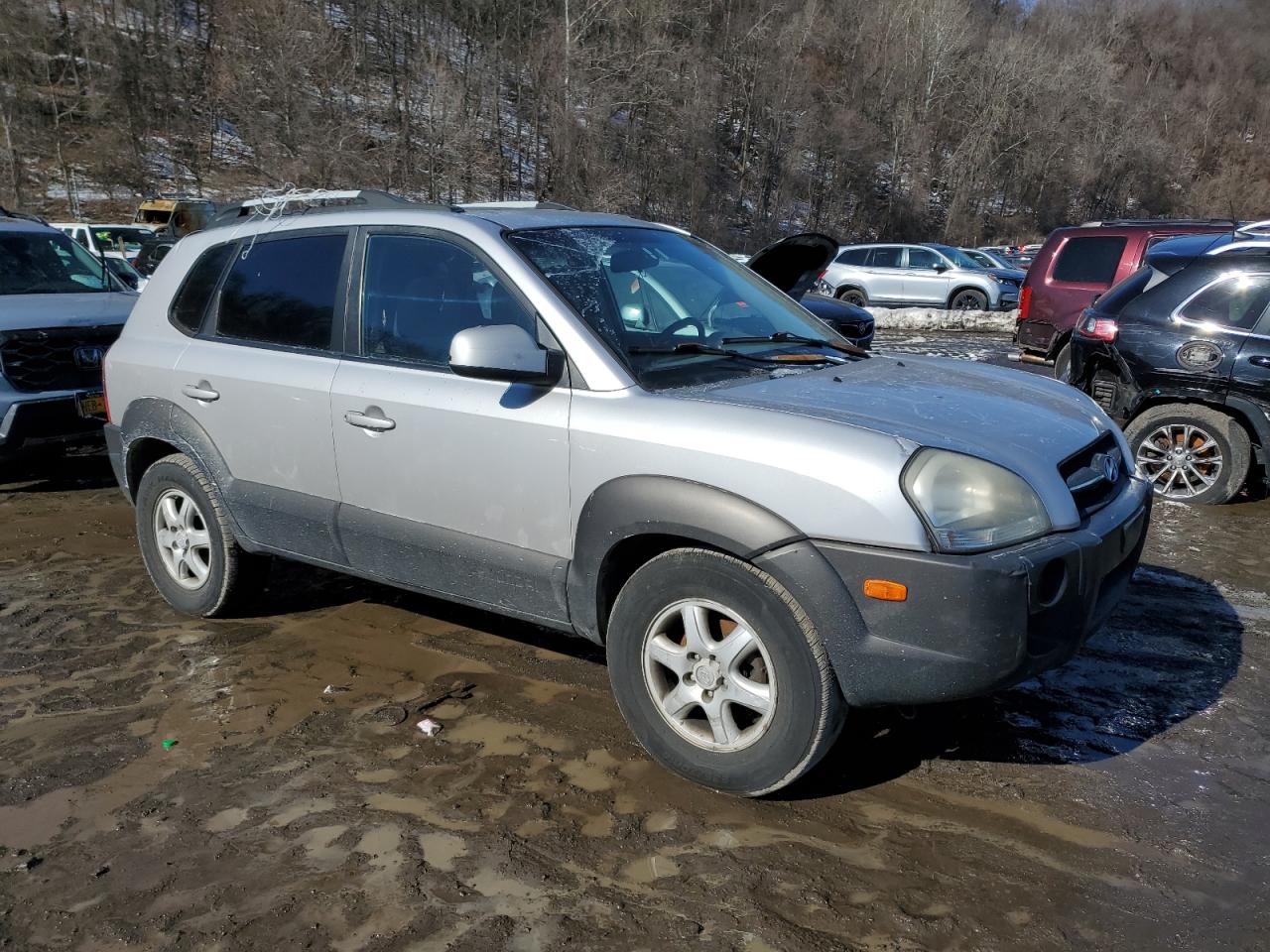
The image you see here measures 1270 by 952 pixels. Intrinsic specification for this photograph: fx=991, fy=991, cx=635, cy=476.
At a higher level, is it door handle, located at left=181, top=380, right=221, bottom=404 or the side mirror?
the side mirror

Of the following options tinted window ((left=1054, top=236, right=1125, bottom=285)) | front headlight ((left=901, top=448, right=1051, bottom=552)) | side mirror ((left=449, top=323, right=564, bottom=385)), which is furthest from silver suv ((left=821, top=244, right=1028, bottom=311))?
front headlight ((left=901, top=448, right=1051, bottom=552))

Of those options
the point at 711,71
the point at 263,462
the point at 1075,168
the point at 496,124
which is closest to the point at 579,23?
the point at 496,124

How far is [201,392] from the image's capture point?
14.4 ft

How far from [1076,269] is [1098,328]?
4.10 metres

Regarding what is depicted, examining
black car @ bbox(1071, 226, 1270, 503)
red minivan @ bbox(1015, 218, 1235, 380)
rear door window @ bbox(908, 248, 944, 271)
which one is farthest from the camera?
rear door window @ bbox(908, 248, 944, 271)

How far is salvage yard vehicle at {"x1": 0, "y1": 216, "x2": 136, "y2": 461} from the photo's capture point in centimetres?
685

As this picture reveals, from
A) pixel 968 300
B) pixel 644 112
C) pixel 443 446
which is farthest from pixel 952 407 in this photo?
pixel 644 112

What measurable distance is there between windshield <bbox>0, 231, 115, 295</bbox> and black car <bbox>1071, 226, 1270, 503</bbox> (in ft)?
25.7

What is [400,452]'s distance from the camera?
3701mm

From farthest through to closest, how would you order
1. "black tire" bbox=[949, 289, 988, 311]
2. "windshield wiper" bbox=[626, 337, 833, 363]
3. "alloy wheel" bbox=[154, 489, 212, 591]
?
"black tire" bbox=[949, 289, 988, 311]
"alloy wheel" bbox=[154, 489, 212, 591]
"windshield wiper" bbox=[626, 337, 833, 363]

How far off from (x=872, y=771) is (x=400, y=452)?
202cm

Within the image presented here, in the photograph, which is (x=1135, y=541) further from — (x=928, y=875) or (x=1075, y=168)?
(x=1075, y=168)

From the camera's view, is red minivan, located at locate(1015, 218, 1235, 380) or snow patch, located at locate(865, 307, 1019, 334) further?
snow patch, located at locate(865, 307, 1019, 334)

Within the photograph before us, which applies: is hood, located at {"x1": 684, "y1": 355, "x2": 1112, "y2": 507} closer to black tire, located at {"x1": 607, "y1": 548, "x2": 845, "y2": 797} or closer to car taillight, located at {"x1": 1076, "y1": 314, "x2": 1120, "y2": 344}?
black tire, located at {"x1": 607, "y1": 548, "x2": 845, "y2": 797}
